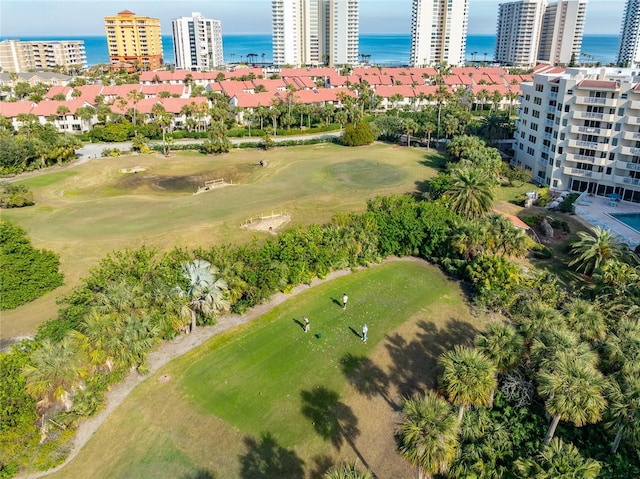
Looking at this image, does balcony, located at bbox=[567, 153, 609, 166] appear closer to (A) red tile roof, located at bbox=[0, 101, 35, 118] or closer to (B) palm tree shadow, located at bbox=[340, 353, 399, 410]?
(B) palm tree shadow, located at bbox=[340, 353, 399, 410]

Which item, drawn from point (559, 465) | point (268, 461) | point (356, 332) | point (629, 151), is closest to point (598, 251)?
point (356, 332)

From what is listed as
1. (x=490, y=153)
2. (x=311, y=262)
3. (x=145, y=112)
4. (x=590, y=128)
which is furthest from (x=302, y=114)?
(x=311, y=262)

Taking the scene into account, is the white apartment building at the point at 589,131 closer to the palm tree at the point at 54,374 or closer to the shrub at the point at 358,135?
the shrub at the point at 358,135

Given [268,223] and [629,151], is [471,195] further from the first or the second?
[629,151]

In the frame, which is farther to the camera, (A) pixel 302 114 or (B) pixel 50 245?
(A) pixel 302 114

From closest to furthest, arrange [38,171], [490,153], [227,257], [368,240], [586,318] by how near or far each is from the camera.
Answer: [586,318], [227,257], [368,240], [490,153], [38,171]

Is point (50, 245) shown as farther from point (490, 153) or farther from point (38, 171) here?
point (490, 153)

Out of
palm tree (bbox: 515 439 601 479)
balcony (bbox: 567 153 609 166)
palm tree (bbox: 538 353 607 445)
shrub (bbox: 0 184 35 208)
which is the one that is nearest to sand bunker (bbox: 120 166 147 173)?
shrub (bbox: 0 184 35 208)
